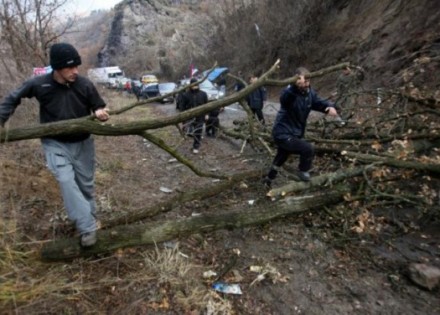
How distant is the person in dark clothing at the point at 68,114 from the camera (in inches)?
130

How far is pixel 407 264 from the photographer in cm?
365

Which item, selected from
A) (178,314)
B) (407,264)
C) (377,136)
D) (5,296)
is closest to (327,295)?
(407,264)

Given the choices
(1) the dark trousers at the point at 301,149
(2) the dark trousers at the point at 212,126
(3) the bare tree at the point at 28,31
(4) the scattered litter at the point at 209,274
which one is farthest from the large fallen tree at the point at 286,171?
(3) the bare tree at the point at 28,31

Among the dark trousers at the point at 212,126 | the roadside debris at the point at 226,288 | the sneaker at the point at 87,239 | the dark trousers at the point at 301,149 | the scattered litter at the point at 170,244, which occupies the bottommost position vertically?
the dark trousers at the point at 212,126

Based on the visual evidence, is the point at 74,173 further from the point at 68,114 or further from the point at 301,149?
the point at 301,149

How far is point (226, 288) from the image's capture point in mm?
3316

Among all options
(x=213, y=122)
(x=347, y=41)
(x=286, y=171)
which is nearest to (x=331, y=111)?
(x=286, y=171)

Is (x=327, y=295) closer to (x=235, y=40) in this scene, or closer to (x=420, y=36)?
(x=420, y=36)

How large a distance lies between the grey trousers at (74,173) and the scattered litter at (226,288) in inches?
46.6

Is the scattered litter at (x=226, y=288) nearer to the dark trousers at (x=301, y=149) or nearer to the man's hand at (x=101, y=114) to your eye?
the man's hand at (x=101, y=114)

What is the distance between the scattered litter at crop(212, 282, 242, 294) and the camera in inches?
129

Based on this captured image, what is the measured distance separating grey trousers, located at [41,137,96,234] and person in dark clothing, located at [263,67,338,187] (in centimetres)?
251

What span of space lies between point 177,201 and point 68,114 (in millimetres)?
1724

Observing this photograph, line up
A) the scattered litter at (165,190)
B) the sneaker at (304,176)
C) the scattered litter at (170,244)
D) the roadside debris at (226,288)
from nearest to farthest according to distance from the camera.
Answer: the roadside debris at (226,288) < the scattered litter at (170,244) < the sneaker at (304,176) < the scattered litter at (165,190)
